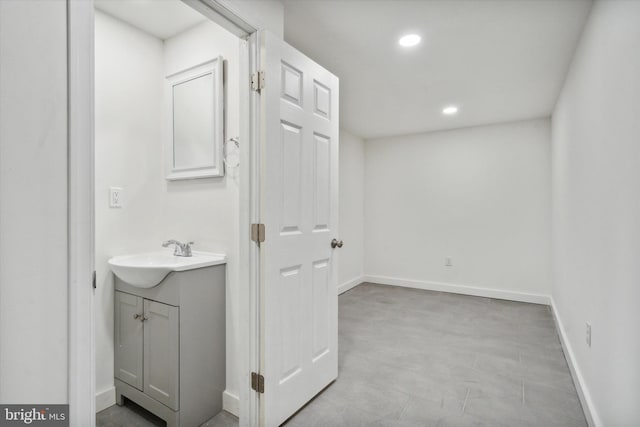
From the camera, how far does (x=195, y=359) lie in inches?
71.7

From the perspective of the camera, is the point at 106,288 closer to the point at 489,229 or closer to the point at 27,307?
the point at 27,307

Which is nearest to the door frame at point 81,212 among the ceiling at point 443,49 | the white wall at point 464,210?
the ceiling at point 443,49

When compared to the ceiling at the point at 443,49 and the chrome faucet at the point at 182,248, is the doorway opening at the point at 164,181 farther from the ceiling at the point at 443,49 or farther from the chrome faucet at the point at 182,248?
the ceiling at the point at 443,49

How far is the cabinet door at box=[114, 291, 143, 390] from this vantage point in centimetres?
191

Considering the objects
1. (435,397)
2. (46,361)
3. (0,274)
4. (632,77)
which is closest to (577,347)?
(435,397)

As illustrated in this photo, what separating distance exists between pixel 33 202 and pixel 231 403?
1.55 metres

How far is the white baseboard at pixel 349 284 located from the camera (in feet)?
15.6

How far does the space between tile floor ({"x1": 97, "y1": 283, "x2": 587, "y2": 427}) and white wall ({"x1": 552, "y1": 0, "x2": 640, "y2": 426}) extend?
0.28 metres

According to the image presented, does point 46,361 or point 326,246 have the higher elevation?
point 326,246

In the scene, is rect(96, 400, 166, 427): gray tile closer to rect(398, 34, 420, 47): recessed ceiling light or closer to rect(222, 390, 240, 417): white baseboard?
rect(222, 390, 240, 417): white baseboard

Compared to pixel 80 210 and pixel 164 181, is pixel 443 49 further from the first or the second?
pixel 80 210

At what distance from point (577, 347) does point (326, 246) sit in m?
1.89

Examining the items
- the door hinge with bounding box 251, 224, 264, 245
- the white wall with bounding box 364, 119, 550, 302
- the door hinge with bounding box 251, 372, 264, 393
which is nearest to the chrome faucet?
the door hinge with bounding box 251, 224, 264, 245

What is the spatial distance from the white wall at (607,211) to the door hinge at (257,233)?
1.53 metres
